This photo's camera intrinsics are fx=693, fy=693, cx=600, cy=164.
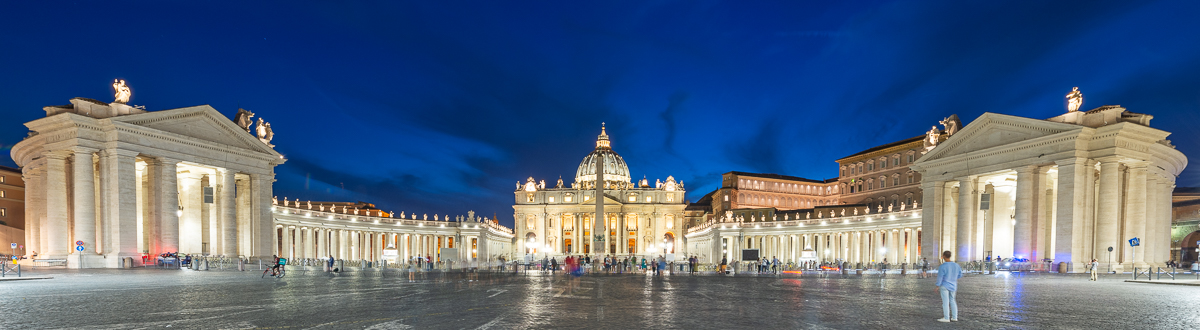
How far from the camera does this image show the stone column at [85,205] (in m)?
39.9

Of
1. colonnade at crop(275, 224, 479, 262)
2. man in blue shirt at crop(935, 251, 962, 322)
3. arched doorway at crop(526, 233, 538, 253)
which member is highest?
man in blue shirt at crop(935, 251, 962, 322)

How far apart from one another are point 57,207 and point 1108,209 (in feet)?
206

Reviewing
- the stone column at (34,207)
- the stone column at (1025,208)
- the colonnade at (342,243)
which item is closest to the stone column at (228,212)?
the colonnade at (342,243)

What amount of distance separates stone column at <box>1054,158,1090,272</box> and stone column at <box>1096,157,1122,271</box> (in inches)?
35.4

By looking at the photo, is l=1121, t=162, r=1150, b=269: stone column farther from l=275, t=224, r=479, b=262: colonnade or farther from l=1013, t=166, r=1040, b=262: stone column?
l=275, t=224, r=479, b=262: colonnade

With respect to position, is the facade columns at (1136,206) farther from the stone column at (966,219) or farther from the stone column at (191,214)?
the stone column at (191,214)

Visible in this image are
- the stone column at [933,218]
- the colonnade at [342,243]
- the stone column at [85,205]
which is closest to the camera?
the stone column at [85,205]

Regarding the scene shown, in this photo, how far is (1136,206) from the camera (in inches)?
1673

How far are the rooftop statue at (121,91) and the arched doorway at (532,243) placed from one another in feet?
367

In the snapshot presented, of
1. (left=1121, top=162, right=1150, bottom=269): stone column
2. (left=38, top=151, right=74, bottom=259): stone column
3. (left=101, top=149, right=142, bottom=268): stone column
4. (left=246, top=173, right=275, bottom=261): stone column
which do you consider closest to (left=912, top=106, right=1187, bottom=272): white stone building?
(left=1121, top=162, right=1150, bottom=269): stone column

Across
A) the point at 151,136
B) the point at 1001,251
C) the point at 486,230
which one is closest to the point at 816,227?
the point at 1001,251

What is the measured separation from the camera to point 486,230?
119 meters

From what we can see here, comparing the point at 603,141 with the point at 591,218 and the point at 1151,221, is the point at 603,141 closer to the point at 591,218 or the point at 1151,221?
the point at 591,218

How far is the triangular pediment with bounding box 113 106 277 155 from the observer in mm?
43531
